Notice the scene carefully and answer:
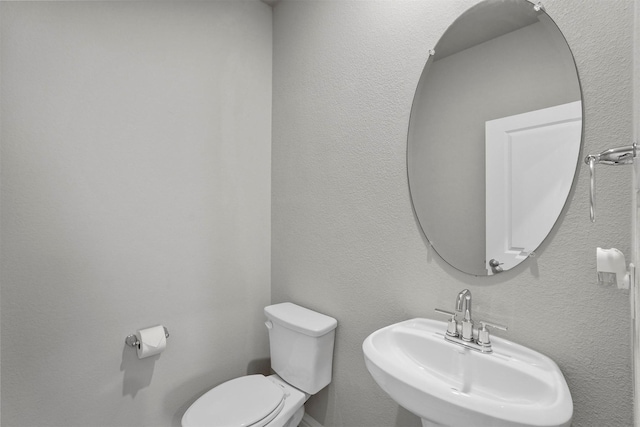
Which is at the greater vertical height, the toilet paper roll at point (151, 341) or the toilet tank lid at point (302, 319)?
the toilet tank lid at point (302, 319)

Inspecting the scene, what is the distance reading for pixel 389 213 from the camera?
133cm

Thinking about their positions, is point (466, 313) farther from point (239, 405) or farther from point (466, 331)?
point (239, 405)

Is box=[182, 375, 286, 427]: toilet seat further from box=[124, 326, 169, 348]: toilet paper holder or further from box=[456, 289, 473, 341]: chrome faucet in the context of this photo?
box=[456, 289, 473, 341]: chrome faucet

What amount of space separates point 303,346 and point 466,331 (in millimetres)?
766

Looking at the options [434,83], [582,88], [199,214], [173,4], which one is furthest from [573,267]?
[173,4]

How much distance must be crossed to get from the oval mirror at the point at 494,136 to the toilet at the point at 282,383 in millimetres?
739

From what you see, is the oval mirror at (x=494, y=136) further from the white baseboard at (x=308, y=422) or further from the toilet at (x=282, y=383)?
the white baseboard at (x=308, y=422)

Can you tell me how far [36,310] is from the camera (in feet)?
4.07

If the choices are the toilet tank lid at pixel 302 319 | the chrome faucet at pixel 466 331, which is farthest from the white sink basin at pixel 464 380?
the toilet tank lid at pixel 302 319

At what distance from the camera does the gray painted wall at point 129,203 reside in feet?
4.01

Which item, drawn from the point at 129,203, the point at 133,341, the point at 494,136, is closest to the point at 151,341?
the point at 133,341

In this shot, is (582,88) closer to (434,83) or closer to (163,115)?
(434,83)

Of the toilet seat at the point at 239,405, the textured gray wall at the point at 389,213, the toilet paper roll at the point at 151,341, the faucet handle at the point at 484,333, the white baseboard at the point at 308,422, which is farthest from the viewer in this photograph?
the white baseboard at the point at 308,422

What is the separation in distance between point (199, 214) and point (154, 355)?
0.73 meters
